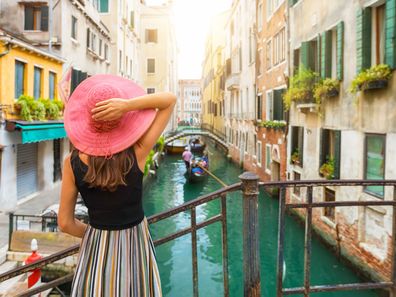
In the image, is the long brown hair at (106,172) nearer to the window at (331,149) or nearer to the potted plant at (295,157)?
the window at (331,149)

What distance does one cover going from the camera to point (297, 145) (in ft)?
38.3

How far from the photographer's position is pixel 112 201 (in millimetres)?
1469

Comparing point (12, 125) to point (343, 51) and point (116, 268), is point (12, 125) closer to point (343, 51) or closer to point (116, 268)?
point (343, 51)

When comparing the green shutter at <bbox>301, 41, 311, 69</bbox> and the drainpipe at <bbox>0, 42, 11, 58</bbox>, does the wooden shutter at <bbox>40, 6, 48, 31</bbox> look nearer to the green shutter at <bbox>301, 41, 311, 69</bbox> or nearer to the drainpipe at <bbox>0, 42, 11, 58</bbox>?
the drainpipe at <bbox>0, 42, 11, 58</bbox>

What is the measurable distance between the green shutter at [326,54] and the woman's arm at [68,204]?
7995mm

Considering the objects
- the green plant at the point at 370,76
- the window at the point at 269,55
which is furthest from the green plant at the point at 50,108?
the green plant at the point at 370,76

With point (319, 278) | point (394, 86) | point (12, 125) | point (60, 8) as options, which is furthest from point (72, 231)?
point (60, 8)

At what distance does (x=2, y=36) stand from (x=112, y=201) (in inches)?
358

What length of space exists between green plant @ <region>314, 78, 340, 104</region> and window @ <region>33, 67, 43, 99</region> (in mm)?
7856

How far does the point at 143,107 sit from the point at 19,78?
10207 millimetres

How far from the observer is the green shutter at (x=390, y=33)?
5.84 m

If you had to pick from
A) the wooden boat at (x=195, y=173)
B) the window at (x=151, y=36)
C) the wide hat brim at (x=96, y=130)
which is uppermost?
the window at (x=151, y=36)

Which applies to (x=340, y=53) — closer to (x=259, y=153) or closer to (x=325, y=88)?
(x=325, y=88)

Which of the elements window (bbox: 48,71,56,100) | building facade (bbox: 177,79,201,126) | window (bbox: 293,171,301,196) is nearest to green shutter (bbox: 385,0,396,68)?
window (bbox: 293,171,301,196)
